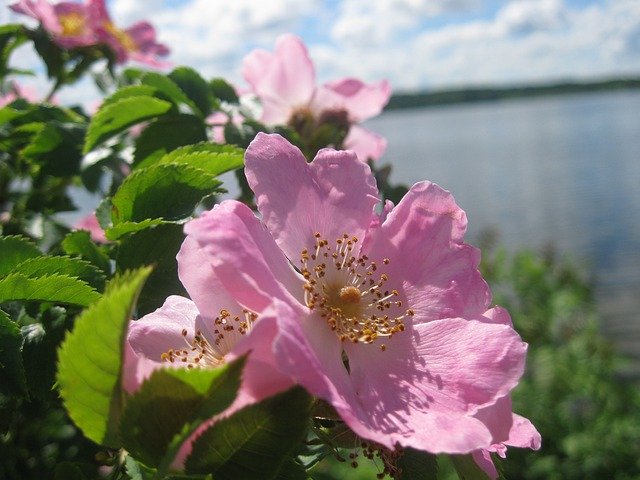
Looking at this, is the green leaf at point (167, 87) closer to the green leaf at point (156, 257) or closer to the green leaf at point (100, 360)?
the green leaf at point (156, 257)

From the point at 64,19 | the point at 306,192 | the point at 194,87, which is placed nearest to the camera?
the point at 306,192

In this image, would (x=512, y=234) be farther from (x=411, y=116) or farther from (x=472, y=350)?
A: (x=411, y=116)

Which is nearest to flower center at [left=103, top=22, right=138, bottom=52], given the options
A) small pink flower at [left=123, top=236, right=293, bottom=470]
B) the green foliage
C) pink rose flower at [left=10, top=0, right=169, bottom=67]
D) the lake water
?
pink rose flower at [left=10, top=0, right=169, bottom=67]

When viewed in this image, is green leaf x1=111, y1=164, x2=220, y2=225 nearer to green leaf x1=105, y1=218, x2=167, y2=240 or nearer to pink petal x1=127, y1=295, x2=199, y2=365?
A: green leaf x1=105, y1=218, x2=167, y2=240

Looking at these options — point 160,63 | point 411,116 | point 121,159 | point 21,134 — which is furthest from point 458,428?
point 411,116

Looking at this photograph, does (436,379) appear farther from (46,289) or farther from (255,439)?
(46,289)

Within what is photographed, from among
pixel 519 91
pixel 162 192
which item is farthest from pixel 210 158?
pixel 519 91
